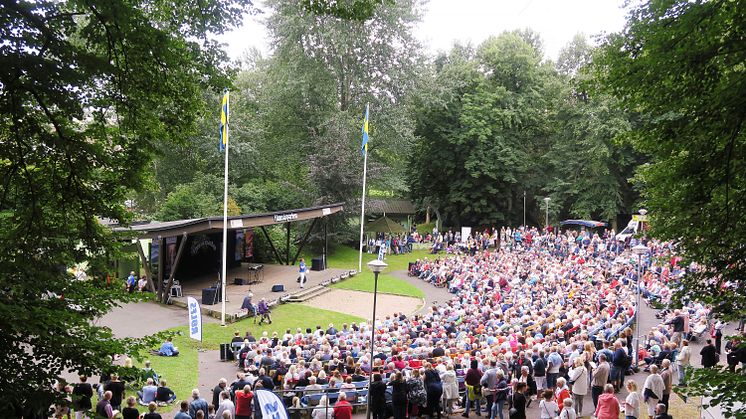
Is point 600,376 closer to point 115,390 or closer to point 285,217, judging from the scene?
point 115,390

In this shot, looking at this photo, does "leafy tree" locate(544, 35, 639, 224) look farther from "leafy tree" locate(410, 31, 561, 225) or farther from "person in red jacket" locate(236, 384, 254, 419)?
"person in red jacket" locate(236, 384, 254, 419)

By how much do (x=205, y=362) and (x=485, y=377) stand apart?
829cm

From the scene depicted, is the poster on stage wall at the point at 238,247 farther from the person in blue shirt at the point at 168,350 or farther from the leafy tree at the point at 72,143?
the leafy tree at the point at 72,143

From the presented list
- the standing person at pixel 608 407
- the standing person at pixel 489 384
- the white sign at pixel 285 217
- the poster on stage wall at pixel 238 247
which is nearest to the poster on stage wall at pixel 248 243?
the poster on stage wall at pixel 238 247

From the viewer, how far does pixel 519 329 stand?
1712 centimetres

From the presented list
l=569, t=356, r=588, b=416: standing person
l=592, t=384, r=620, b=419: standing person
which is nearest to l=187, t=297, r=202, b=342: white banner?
l=569, t=356, r=588, b=416: standing person

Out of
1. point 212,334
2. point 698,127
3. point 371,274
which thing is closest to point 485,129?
point 371,274

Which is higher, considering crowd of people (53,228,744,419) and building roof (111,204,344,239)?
building roof (111,204,344,239)

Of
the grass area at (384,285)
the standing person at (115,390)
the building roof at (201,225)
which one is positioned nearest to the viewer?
the standing person at (115,390)

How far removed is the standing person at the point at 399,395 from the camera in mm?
11860

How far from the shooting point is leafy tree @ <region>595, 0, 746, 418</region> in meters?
7.27

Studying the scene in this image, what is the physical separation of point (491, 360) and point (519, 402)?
2.07 m

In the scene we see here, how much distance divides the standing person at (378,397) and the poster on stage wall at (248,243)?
793 inches

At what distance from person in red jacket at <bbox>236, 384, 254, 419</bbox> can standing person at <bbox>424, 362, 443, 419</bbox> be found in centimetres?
350
